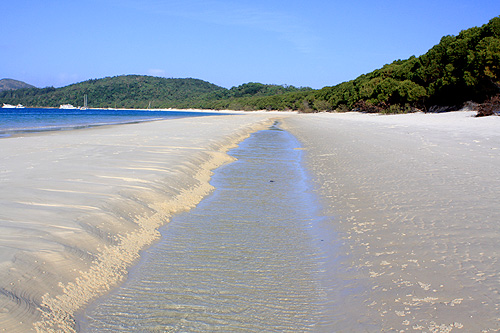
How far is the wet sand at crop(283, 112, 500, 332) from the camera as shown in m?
2.87

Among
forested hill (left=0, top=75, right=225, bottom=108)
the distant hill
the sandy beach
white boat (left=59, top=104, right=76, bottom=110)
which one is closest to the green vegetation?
the sandy beach

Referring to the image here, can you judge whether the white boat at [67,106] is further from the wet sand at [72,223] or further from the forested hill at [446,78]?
the wet sand at [72,223]

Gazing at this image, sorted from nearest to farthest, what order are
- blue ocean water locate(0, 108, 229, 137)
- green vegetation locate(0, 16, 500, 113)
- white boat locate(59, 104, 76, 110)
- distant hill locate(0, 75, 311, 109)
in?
blue ocean water locate(0, 108, 229, 137), green vegetation locate(0, 16, 500, 113), white boat locate(59, 104, 76, 110), distant hill locate(0, 75, 311, 109)

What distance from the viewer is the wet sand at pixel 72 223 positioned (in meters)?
2.87

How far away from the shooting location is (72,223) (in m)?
4.27

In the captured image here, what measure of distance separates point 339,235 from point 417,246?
0.96 meters

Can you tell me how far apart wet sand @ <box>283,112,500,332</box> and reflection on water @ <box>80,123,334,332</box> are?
0.35 m

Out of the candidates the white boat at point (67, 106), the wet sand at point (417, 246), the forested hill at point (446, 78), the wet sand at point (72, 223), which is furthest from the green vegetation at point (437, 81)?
the white boat at point (67, 106)

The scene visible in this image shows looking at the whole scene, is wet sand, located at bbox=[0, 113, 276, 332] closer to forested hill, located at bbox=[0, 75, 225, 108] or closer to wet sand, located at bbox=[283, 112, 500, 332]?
wet sand, located at bbox=[283, 112, 500, 332]

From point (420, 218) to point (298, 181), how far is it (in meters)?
3.67

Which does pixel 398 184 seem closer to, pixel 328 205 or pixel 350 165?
pixel 328 205

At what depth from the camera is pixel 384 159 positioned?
10227 mm

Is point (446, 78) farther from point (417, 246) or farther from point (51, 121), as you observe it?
point (51, 121)

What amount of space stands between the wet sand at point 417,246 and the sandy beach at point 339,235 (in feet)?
0.05
